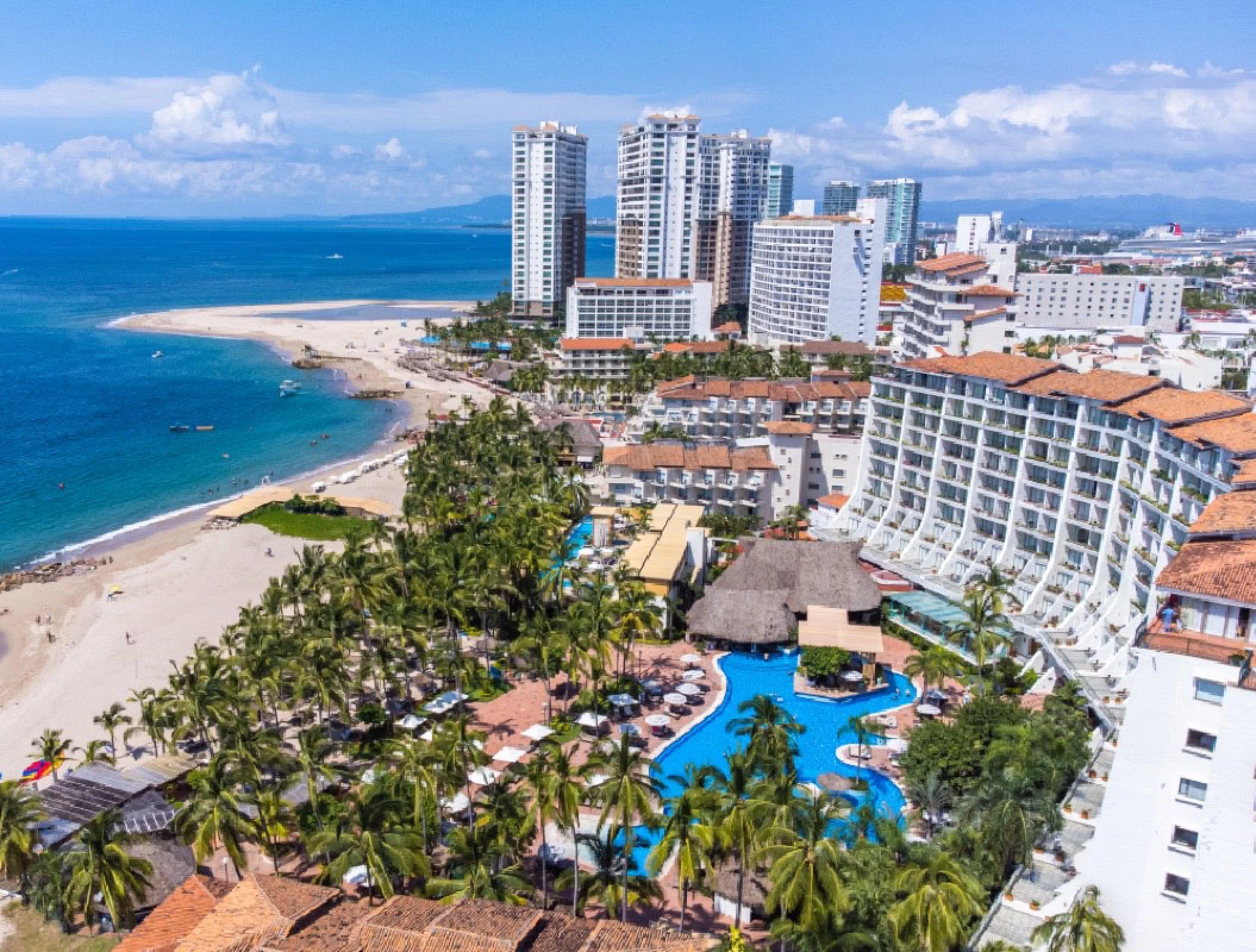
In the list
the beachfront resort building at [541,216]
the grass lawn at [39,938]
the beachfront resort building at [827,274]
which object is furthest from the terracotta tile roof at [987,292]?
the beachfront resort building at [541,216]

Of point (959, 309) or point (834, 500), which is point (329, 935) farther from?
point (959, 309)

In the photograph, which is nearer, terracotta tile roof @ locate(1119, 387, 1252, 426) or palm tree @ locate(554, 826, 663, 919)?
palm tree @ locate(554, 826, 663, 919)

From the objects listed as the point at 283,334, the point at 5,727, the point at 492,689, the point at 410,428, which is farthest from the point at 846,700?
the point at 283,334

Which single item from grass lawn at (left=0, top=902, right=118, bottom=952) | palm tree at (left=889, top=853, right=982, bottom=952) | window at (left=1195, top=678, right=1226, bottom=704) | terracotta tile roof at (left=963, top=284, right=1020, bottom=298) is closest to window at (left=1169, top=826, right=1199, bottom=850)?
window at (left=1195, top=678, right=1226, bottom=704)

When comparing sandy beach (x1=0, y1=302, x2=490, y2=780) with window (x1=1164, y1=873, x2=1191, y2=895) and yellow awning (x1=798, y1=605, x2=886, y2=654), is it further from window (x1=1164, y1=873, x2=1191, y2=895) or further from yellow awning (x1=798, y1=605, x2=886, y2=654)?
window (x1=1164, y1=873, x2=1191, y2=895)

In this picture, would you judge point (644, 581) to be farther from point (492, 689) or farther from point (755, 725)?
point (755, 725)

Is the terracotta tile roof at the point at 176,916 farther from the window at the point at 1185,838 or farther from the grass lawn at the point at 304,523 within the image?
the grass lawn at the point at 304,523
